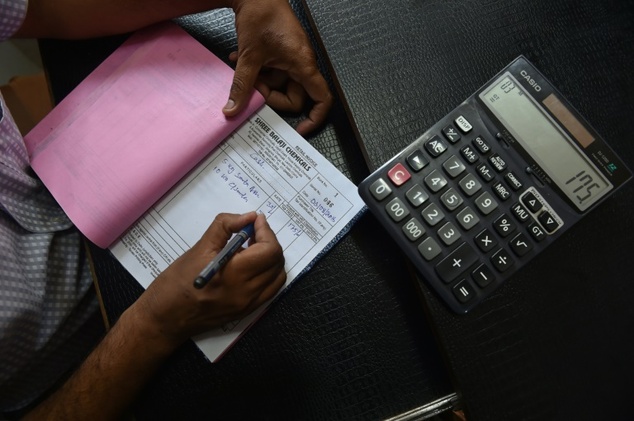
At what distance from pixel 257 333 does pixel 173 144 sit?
0.22 metres

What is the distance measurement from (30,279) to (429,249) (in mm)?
436

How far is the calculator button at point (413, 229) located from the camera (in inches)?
16.0

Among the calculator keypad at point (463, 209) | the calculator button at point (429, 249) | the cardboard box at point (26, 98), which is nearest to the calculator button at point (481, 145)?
the calculator keypad at point (463, 209)

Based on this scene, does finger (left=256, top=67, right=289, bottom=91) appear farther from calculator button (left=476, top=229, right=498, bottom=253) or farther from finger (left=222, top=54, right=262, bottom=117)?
calculator button (left=476, top=229, right=498, bottom=253)

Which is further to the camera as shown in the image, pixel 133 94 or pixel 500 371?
pixel 133 94

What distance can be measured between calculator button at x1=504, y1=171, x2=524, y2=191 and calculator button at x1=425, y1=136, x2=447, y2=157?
0.21 ft

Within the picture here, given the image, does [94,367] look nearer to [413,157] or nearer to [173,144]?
[173,144]

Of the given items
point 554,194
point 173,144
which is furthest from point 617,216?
point 173,144

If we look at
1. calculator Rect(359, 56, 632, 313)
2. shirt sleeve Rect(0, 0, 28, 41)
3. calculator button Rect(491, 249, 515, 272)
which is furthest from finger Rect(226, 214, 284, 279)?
shirt sleeve Rect(0, 0, 28, 41)

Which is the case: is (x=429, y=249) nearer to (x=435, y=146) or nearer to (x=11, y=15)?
(x=435, y=146)

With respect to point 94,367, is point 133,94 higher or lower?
higher

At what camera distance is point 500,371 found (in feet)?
1.28

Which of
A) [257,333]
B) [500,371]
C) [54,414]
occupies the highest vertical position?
[500,371]

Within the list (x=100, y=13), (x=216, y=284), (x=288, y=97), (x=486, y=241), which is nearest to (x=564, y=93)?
(x=486, y=241)
